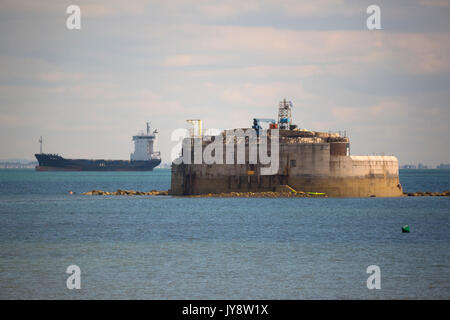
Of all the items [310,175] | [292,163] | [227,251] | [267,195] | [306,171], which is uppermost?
[292,163]

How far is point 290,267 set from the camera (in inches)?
1409

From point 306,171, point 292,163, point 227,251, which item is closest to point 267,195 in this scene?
point 292,163

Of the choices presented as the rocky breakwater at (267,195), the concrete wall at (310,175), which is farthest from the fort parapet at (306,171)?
the rocky breakwater at (267,195)

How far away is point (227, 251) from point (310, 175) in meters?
38.5

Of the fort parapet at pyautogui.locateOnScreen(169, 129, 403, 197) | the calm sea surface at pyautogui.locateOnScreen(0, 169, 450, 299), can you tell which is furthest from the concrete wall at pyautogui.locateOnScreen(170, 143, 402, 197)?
the calm sea surface at pyautogui.locateOnScreen(0, 169, 450, 299)

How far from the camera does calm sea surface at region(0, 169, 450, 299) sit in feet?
99.6

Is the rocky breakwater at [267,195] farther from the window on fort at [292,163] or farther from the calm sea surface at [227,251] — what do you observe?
the calm sea surface at [227,251]

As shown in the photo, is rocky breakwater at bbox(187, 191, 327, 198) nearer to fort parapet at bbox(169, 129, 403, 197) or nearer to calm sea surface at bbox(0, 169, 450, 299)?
fort parapet at bbox(169, 129, 403, 197)

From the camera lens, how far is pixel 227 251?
136ft

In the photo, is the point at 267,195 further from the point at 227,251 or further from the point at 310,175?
the point at 227,251

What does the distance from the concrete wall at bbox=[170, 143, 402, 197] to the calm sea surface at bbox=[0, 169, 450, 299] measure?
5.08 meters
